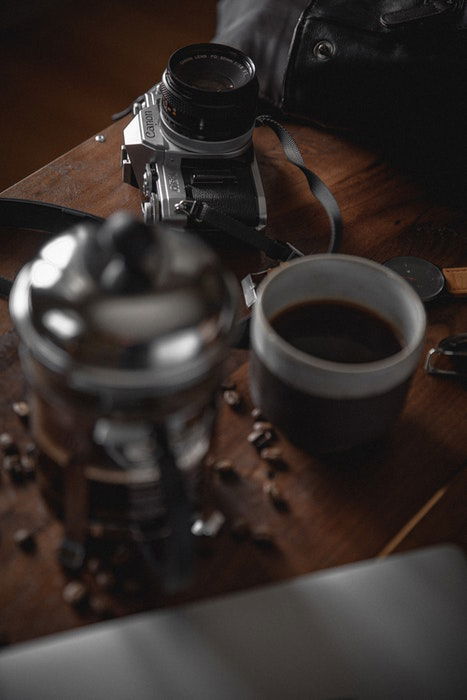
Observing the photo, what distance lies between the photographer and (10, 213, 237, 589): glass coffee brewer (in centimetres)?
40

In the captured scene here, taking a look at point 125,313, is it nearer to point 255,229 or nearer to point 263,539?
point 263,539

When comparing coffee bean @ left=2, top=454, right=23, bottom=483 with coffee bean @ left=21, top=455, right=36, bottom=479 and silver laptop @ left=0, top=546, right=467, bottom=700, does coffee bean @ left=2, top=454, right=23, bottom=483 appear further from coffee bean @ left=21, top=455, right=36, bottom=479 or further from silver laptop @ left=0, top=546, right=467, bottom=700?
silver laptop @ left=0, top=546, right=467, bottom=700

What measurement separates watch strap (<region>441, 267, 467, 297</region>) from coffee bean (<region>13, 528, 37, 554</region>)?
40 cm

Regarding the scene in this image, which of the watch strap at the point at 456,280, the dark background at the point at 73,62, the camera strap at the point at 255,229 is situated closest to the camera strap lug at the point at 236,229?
the camera strap at the point at 255,229

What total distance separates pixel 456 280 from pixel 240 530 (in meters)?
0.31

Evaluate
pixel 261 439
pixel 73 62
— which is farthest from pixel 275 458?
pixel 73 62

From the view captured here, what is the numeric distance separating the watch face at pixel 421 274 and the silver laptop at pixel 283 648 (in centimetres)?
26

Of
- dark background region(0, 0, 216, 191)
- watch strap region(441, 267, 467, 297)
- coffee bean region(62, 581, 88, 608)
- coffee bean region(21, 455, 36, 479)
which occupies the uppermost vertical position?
watch strap region(441, 267, 467, 297)

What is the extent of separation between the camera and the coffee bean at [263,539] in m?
0.53

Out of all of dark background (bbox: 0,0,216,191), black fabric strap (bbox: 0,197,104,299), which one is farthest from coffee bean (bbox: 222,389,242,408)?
dark background (bbox: 0,0,216,191)

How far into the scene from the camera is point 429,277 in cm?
70

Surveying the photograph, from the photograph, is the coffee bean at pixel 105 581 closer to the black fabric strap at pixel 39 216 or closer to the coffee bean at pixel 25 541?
the coffee bean at pixel 25 541

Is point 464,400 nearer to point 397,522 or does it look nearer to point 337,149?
point 397,522

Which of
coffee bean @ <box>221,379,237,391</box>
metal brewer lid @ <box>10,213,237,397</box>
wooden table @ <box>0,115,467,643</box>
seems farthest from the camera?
coffee bean @ <box>221,379,237,391</box>
